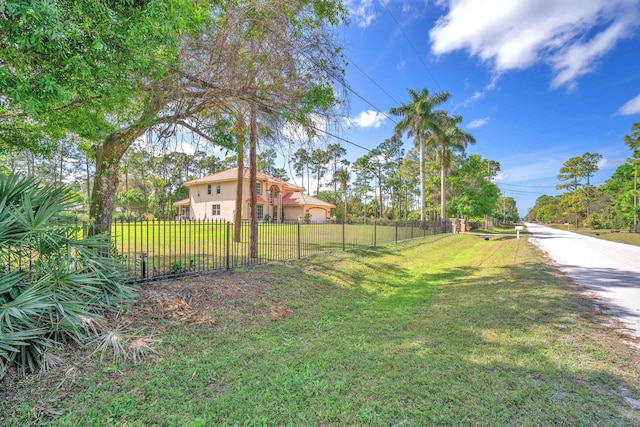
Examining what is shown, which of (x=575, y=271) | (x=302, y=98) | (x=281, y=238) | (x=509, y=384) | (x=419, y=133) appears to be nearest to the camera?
(x=509, y=384)

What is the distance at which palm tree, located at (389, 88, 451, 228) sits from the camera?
2580 cm

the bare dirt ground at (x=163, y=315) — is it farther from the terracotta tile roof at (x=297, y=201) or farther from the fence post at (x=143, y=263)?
the terracotta tile roof at (x=297, y=201)

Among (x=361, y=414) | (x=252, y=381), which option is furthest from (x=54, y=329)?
(x=361, y=414)

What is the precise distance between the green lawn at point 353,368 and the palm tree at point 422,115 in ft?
69.9

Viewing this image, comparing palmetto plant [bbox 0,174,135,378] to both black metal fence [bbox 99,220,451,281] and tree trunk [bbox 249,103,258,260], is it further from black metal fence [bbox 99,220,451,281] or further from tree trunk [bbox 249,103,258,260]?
tree trunk [bbox 249,103,258,260]

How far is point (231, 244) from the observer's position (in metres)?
11.2

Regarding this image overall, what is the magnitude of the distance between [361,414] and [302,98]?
19.4 ft

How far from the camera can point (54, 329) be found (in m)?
3.33

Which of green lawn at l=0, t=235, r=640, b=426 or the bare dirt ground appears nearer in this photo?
green lawn at l=0, t=235, r=640, b=426

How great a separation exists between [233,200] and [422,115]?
18741 mm

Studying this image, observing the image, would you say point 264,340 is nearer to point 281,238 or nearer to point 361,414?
point 361,414

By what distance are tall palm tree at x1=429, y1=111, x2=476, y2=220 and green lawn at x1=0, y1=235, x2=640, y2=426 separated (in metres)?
23.7

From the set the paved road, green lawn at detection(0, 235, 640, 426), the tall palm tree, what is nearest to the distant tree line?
the tall palm tree

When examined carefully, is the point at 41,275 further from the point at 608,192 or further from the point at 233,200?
the point at 608,192
